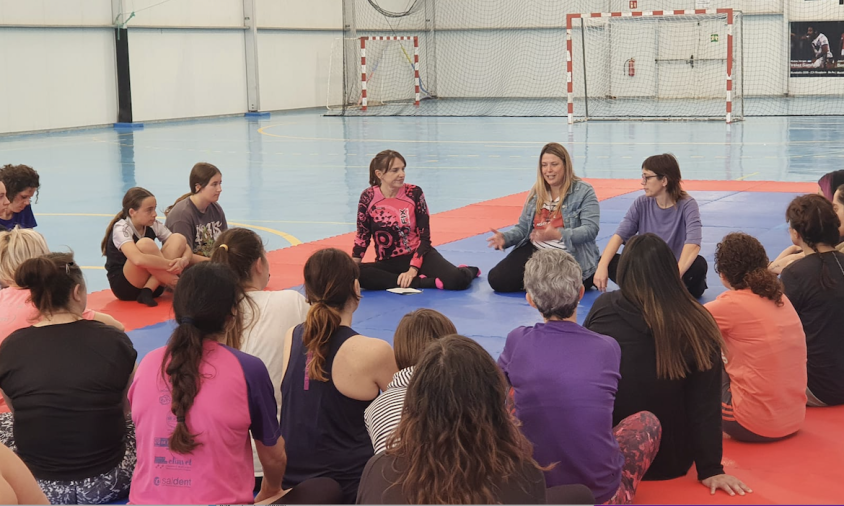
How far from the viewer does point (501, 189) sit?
1273 cm

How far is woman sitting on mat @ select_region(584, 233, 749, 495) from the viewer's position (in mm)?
3518

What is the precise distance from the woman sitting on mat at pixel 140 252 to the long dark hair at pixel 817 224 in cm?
445

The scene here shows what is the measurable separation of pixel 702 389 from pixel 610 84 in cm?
2786

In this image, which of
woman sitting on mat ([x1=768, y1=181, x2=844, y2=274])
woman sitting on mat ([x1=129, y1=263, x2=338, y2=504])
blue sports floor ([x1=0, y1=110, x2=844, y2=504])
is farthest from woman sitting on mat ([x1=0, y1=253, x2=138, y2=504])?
woman sitting on mat ([x1=768, y1=181, x2=844, y2=274])

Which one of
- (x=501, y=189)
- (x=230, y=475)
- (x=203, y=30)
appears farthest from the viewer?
(x=203, y=30)

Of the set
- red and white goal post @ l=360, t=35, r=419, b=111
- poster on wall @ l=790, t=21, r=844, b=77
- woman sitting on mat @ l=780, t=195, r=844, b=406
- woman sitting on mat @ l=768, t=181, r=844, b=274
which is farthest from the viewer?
red and white goal post @ l=360, t=35, r=419, b=111

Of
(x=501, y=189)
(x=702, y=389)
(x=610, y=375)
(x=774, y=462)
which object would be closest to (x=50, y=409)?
(x=610, y=375)

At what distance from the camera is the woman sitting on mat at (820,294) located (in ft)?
15.0

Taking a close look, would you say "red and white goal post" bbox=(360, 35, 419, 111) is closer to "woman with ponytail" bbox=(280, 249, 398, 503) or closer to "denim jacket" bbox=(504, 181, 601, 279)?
"denim jacket" bbox=(504, 181, 601, 279)

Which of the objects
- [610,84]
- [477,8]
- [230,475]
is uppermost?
[477,8]

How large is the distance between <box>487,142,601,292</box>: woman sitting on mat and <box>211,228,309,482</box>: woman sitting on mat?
2852mm

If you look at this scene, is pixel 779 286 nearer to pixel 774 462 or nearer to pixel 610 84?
pixel 774 462

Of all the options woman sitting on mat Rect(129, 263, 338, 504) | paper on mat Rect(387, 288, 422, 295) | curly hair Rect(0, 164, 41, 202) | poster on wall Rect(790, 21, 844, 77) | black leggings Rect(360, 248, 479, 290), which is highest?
poster on wall Rect(790, 21, 844, 77)

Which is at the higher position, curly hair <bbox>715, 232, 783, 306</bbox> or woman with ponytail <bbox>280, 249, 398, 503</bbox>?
curly hair <bbox>715, 232, 783, 306</bbox>
